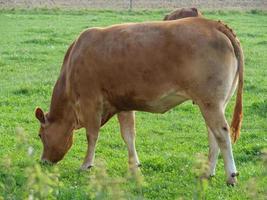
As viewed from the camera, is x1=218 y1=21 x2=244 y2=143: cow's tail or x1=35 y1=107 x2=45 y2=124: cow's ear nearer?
x1=218 y1=21 x2=244 y2=143: cow's tail

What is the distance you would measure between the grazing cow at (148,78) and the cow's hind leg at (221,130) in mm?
10

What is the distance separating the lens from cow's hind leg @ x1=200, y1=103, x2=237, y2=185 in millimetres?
7391

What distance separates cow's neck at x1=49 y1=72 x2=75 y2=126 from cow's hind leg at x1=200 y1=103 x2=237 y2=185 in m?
1.90

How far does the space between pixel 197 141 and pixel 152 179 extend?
226cm

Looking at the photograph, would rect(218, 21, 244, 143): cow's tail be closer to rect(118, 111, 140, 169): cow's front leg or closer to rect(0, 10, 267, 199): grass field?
rect(0, 10, 267, 199): grass field

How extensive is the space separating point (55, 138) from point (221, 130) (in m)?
2.18

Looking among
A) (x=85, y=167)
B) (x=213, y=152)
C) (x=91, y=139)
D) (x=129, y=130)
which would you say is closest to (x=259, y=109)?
(x=129, y=130)

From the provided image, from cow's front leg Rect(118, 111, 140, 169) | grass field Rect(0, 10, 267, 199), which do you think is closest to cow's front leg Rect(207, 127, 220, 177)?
grass field Rect(0, 10, 267, 199)

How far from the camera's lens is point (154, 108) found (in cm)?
792

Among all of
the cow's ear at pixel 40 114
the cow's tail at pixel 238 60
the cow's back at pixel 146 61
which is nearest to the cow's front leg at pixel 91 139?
the cow's back at pixel 146 61

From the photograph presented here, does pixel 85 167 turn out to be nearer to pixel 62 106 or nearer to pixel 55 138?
pixel 55 138

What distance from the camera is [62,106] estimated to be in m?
8.68

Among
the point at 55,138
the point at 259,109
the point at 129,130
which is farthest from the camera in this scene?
the point at 259,109

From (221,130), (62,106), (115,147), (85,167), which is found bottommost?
(115,147)
